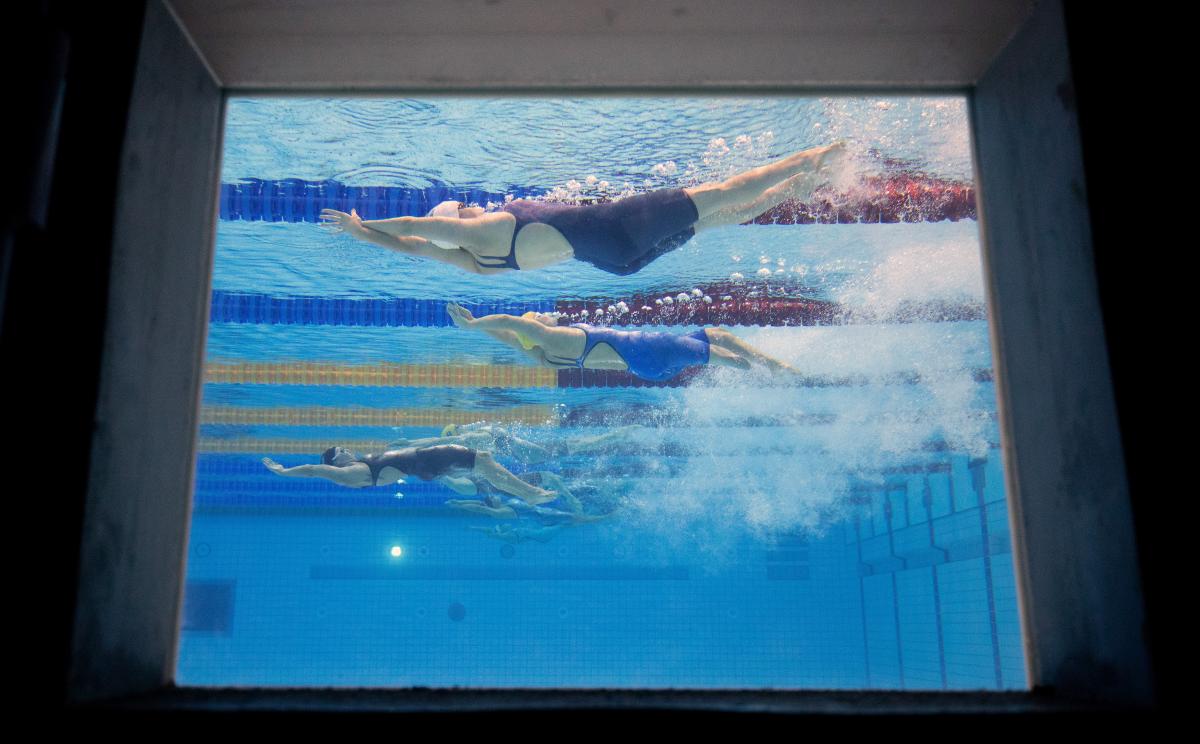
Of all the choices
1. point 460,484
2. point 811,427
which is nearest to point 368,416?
point 460,484

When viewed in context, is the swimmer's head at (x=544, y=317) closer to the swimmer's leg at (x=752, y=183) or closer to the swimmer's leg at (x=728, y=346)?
the swimmer's leg at (x=728, y=346)

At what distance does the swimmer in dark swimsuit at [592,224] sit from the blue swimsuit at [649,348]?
1.79 meters

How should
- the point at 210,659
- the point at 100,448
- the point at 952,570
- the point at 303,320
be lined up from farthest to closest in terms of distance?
the point at 210,659, the point at 952,570, the point at 303,320, the point at 100,448

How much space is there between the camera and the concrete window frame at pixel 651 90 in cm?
169

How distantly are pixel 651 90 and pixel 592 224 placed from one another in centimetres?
480

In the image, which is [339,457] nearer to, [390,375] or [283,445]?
[283,445]

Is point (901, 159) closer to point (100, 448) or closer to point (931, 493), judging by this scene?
point (100, 448)

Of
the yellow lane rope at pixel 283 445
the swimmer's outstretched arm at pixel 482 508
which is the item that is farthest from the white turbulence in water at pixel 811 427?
the yellow lane rope at pixel 283 445

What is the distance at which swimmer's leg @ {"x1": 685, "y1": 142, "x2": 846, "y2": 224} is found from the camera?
666 centimetres

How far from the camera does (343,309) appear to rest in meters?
11.2

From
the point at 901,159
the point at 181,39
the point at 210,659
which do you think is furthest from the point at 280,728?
the point at 210,659

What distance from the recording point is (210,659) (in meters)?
17.0

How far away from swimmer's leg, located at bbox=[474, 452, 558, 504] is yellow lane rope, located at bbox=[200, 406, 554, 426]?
3.38 feet

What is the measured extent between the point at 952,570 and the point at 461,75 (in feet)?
53.1
